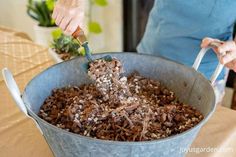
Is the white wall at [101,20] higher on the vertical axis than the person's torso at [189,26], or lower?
lower

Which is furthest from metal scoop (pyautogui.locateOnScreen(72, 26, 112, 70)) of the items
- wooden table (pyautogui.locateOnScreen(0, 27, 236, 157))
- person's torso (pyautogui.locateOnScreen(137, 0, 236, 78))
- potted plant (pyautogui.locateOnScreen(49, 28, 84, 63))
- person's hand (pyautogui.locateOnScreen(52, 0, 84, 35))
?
person's torso (pyautogui.locateOnScreen(137, 0, 236, 78))

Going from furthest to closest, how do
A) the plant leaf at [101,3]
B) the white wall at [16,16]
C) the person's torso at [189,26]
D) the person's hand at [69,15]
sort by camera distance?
the white wall at [16,16], the plant leaf at [101,3], the person's torso at [189,26], the person's hand at [69,15]

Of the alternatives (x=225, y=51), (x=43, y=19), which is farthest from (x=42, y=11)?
(x=225, y=51)

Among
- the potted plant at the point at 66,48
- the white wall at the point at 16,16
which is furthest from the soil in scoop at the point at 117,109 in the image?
the white wall at the point at 16,16

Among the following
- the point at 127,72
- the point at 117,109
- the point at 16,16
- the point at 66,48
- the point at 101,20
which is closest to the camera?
the point at 117,109

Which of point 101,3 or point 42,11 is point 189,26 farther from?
point 42,11

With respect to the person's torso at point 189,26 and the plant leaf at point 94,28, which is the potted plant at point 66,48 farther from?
the plant leaf at point 94,28

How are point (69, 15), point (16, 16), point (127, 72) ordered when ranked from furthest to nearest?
1. point (16, 16)
2. point (127, 72)
3. point (69, 15)
